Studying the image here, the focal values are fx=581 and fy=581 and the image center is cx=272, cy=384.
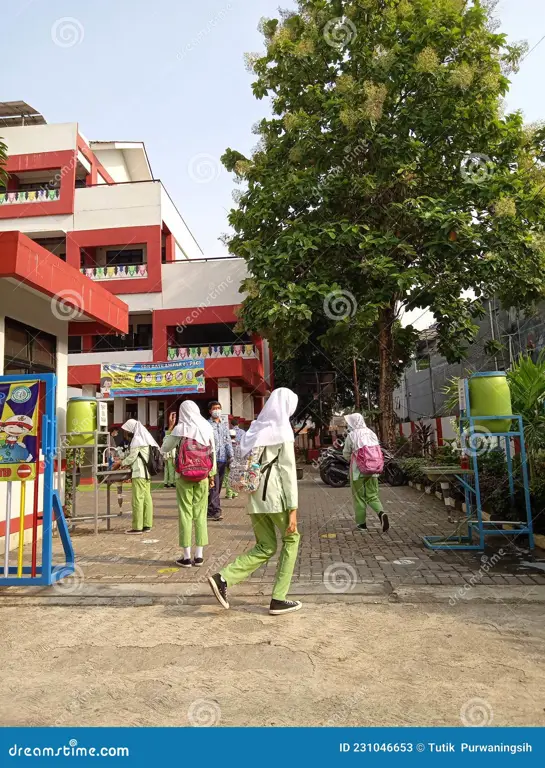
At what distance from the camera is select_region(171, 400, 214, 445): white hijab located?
6.00 meters

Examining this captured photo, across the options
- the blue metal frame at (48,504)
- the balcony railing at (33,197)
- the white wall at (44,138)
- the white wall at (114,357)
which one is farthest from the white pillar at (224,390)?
the blue metal frame at (48,504)

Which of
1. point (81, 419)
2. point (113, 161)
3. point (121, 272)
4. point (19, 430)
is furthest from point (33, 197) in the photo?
point (19, 430)

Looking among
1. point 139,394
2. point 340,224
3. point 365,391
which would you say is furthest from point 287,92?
point 365,391

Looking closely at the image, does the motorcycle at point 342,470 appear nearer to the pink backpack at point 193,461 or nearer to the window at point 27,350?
the window at point 27,350

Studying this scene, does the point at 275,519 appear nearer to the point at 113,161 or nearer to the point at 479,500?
the point at 479,500

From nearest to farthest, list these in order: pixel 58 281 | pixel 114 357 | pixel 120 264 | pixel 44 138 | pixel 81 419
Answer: pixel 58 281 → pixel 81 419 → pixel 114 357 → pixel 44 138 → pixel 120 264

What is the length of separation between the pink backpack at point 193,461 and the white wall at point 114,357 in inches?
622

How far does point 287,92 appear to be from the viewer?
632 inches

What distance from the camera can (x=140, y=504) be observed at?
8.12m

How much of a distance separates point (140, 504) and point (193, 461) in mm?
2707

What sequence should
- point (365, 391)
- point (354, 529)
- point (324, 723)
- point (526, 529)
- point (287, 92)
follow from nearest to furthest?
1. point (324, 723)
2. point (526, 529)
3. point (354, 529)
4. point (287, 92)
5. point (365, 391)

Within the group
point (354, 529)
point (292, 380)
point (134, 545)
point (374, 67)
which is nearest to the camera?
point (134, 545)
